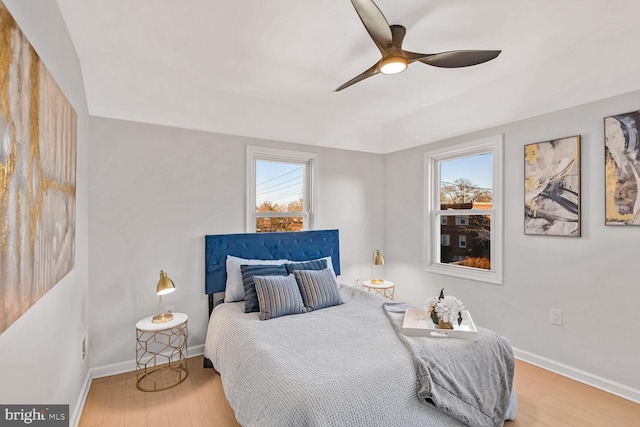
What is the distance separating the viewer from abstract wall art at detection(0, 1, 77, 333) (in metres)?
1.00

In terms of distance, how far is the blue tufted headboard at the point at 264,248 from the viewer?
3196 mm

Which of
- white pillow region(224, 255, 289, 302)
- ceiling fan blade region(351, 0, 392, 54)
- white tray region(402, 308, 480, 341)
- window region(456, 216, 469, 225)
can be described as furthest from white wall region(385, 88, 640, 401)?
white pillow region(224, 255, 289, 302)

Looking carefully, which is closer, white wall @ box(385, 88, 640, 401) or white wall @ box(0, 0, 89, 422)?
white wall @ box(0, 0, 89, 422)

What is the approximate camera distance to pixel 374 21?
1634mm

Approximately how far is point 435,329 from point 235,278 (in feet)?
6.02

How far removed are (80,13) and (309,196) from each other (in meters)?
2.61

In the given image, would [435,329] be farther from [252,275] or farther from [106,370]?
[106,370]

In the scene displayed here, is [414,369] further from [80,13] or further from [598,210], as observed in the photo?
[80,13]

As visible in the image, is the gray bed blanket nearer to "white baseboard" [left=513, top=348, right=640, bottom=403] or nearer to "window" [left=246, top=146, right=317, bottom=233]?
"white baseboard" [left=513, top=348, right=640, bottom=403]

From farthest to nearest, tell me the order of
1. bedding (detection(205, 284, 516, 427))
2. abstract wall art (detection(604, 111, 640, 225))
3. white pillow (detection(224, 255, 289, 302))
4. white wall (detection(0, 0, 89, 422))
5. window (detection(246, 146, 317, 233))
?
window (detection(246, 146, 317, 233))
white pillow (detection(224, 255, 289, 302))
abstract wall art (detection(604, 111, 640, 225))
bedding (detection(205, 284, 516, 427))
white wall (detection(0, 0, 89, 422))

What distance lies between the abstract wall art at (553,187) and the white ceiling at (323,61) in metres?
0.35
